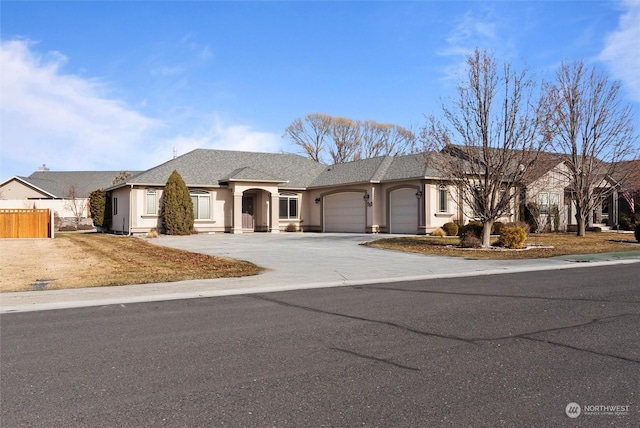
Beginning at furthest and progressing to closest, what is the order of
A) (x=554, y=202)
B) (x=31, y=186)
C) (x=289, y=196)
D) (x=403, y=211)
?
(x=31, y=186) < (x=289, y=196) < (x=554, y=202) < (x=403, y=211)

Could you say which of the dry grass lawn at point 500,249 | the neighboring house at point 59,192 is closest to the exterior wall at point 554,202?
the dry grass lawn at point 500,249

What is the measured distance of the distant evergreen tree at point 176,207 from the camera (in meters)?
30.7

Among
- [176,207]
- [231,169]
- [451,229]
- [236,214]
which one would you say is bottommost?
[451,229]

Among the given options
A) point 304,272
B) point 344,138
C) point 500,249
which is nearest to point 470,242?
point 500,249

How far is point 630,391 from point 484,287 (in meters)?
6.36

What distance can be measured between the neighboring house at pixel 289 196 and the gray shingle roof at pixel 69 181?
21.0 m

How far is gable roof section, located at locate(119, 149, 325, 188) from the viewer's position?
109 feet

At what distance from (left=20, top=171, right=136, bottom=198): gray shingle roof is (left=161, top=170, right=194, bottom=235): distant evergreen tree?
24.8m

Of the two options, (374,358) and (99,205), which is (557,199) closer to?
(99,205)

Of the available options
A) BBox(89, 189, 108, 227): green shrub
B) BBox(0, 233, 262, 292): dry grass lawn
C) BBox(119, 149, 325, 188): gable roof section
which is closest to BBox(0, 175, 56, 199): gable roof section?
BBox(89, 189, 108, 227): green shrub

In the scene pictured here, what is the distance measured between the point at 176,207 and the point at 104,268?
16230 millimetres

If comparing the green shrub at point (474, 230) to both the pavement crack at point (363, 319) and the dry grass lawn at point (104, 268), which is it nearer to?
the dry grass lawn at point (104, 268)

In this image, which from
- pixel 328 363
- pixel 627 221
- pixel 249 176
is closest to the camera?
pixel 328 363

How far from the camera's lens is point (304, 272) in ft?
45.2
